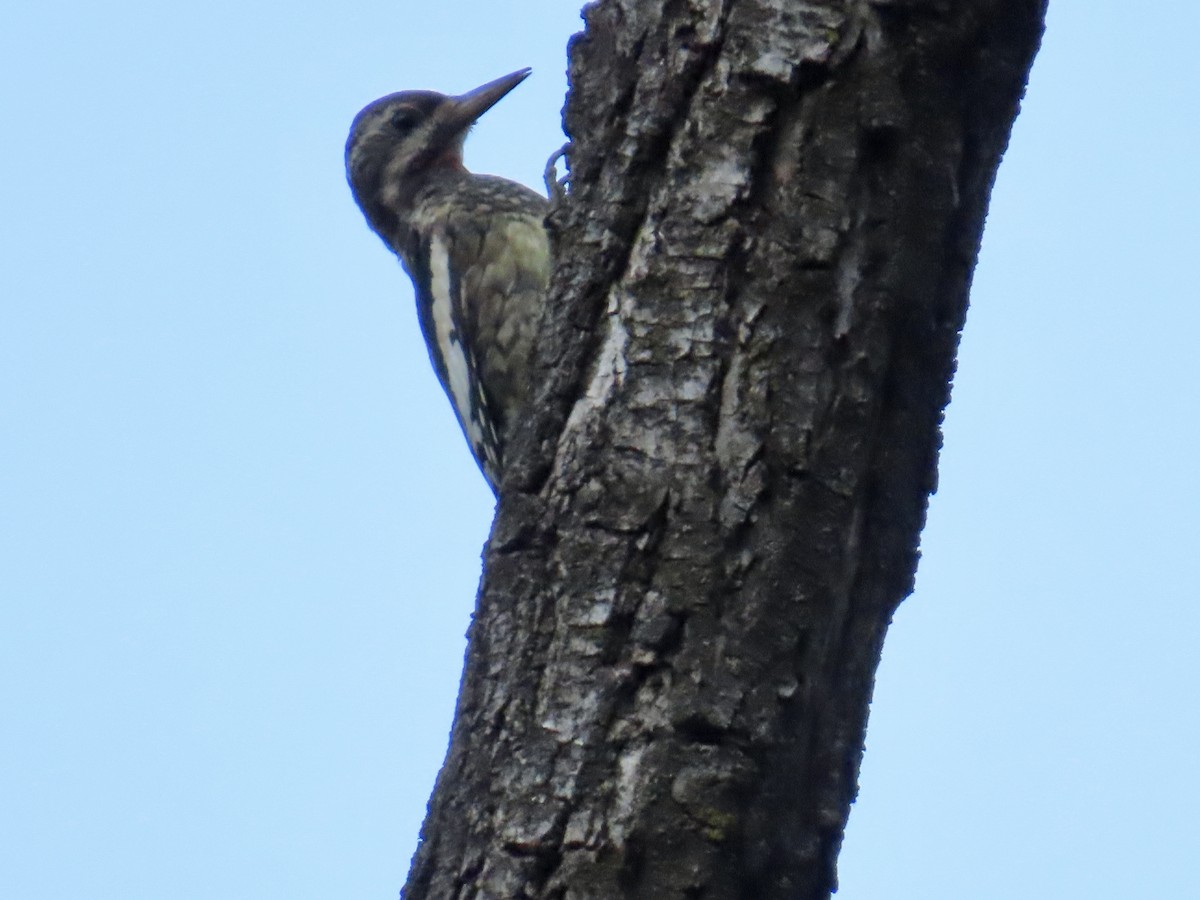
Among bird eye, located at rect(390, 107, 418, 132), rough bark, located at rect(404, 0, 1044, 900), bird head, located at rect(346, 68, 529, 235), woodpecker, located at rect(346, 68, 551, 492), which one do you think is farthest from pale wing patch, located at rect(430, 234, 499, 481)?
rough bark, located at rect(404, 0, 1044, 900)

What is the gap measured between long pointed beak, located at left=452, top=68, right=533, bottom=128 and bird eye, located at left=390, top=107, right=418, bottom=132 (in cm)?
17

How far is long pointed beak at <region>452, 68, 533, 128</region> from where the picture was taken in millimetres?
6137

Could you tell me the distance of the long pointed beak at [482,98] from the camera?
6137 mm

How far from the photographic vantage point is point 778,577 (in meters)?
2.39

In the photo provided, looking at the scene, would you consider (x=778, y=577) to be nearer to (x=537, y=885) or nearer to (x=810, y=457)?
(x=810, y=457)

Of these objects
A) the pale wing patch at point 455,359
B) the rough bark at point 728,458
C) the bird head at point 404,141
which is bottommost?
the rough bark at point 728,458

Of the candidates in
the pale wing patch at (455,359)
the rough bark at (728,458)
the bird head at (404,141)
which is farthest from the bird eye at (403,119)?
the rough bark at (728,458)

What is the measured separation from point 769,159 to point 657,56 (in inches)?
12.5

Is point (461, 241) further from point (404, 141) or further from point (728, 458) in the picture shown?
point (728, 458)

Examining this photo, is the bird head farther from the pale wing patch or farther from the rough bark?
the rough bark

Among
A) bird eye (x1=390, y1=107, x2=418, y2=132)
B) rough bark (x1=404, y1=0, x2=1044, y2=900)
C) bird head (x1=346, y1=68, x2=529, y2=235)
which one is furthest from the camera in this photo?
bird eye (x1=390, y1=107, x2=418, y2=132)

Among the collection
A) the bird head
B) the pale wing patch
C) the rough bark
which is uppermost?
the bird head

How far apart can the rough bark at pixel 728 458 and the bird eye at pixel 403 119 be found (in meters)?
3.58

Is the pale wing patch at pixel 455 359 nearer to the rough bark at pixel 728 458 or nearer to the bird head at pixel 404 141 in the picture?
the bird head at pixel 404 141
